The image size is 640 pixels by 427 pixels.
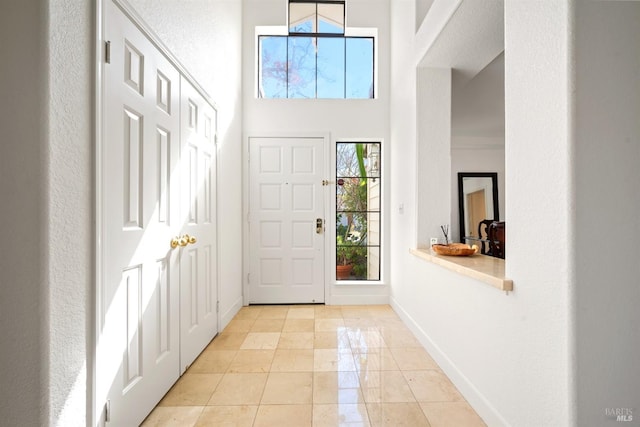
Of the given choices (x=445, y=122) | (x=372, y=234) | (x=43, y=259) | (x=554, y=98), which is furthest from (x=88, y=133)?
(x=372, y=234)

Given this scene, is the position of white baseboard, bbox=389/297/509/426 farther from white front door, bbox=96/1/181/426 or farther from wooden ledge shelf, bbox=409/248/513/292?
white front door, bbox=96/1/181/426

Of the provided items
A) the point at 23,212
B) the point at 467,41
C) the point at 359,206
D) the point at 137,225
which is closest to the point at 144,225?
the point at 137,225

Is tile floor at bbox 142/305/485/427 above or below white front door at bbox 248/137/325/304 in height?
below

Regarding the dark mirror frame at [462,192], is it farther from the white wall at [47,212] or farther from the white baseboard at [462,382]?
the white wall at [47,212]

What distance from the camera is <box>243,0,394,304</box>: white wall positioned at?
3699mm

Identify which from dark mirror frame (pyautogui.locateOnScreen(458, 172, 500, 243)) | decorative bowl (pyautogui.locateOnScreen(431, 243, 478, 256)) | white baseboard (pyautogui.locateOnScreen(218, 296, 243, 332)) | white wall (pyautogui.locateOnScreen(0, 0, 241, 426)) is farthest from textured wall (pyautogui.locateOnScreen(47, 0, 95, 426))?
dark mirror frame (pyautogui.locateOnScreen(458, 172, 500, 243))

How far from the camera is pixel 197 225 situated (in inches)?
91.1

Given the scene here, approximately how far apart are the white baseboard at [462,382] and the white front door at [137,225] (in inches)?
70.4

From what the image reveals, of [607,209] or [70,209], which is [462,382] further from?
[70,209]

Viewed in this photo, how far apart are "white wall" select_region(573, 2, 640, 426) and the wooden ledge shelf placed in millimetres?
363


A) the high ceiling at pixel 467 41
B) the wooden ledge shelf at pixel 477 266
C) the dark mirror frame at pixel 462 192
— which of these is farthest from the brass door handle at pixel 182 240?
the dark mirror frame at pixel 462 192

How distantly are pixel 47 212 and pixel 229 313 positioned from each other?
2379 millimetres

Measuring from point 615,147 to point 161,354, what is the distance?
237cm

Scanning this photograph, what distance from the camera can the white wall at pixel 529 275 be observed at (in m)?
1.12
